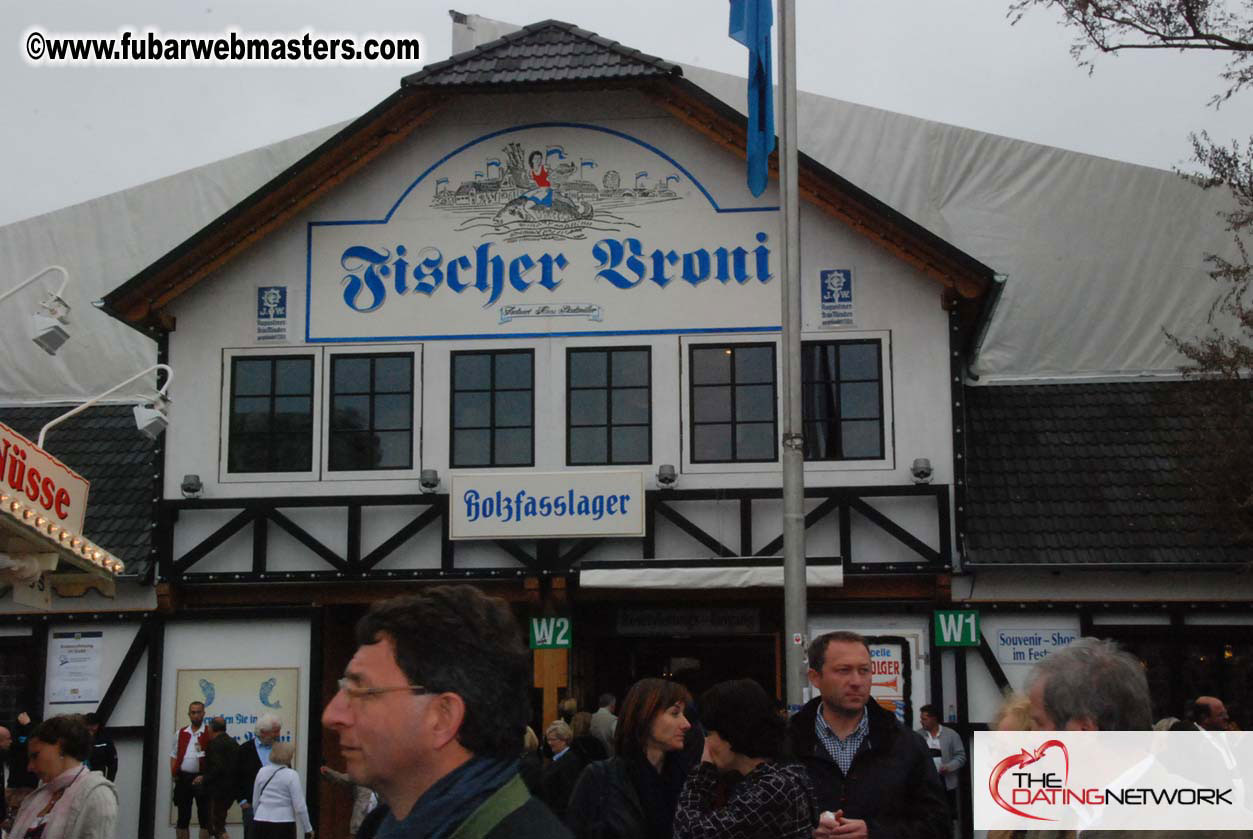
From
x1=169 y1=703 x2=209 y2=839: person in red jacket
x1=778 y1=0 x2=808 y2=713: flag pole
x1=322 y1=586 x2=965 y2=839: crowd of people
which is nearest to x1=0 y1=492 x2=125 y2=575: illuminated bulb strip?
x1=169 y1=703 x2=209 y2=839: person in red jacket

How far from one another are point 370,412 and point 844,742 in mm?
13662

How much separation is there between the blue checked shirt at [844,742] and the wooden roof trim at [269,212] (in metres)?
14.3

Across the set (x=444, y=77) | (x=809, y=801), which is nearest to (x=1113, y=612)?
(x=444, y=77)

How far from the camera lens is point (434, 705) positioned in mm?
3549

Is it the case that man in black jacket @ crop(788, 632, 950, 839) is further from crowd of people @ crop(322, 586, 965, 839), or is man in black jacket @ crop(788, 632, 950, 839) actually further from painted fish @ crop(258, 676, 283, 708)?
painted fish @ crop(258, 676, 283, 708)

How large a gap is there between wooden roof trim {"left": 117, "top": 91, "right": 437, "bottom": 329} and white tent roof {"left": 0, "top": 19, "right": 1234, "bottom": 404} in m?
6.29

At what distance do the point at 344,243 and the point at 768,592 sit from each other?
6.60m

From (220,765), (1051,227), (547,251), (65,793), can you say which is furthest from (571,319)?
(65,793)

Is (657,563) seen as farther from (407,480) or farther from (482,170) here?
(482,170)

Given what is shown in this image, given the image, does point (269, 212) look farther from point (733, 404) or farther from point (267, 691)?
point (733, 404)

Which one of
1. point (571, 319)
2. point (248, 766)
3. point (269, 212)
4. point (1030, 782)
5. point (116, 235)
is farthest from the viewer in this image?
point (116, 235)

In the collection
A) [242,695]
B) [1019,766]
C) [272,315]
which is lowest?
[242,695]

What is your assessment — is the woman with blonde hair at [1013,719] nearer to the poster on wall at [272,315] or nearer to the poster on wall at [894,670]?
the poster on wall at [894,670]

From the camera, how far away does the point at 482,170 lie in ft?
66.0
